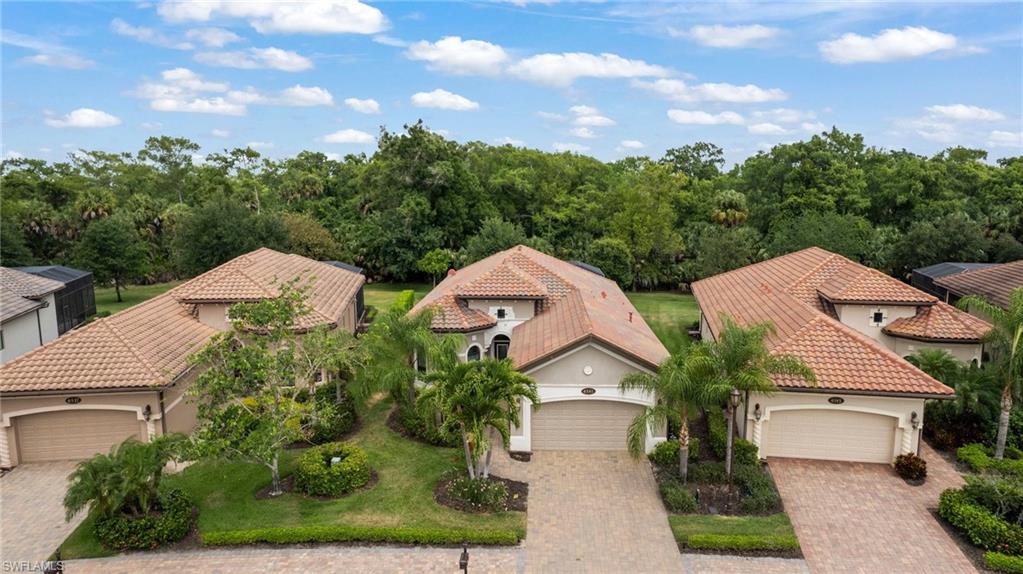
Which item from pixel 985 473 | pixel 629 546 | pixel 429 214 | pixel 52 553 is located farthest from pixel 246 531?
pixel 429 214

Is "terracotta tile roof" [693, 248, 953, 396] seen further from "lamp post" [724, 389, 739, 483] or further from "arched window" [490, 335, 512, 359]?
"arched window" [490, 335, 512, 359]

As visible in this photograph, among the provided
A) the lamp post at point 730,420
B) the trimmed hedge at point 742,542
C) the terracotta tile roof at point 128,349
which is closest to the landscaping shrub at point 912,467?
the lamp post at point 730,420

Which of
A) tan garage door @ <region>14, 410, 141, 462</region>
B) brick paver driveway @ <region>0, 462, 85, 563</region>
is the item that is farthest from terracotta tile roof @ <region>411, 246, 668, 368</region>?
brick paver driveway @ <region>0, 462, 85, 563</region>

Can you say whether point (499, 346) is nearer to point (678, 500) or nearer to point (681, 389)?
point (681, 389)

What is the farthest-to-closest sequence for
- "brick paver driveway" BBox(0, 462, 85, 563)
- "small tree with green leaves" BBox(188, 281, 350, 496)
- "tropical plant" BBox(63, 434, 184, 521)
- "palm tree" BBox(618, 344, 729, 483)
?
"palm tree" BBox(618, 344, 729, 483)
"small tree with green leaves" BBox(188, 281, 350, 496)
"brick paver driveway" BBox(0, 462, 85, 563)
"tropical plant" BBox(63, 434, 184, 521)

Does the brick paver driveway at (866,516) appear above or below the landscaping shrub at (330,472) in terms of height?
below

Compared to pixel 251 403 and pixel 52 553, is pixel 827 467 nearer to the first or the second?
pixel 251 403

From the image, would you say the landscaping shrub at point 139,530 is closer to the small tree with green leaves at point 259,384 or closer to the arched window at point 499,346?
the small tree with green leaves at point 259,384
